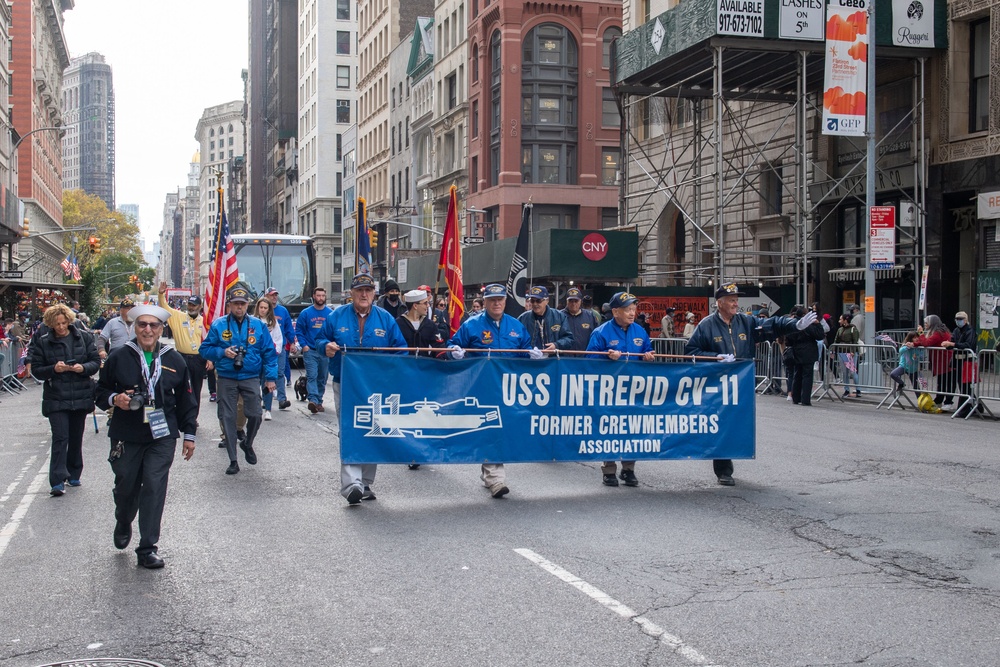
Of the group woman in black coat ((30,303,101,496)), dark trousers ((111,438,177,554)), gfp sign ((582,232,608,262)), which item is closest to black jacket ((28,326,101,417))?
woman in black coat ((30,303,101,496))

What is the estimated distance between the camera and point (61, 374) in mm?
10609

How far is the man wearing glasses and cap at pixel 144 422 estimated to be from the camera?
7359 mm

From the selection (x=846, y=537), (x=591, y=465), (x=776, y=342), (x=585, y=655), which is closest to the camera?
(x=585, y=655)

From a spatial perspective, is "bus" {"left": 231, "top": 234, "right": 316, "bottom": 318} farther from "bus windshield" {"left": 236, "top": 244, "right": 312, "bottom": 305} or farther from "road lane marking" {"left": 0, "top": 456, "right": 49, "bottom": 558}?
"road lane marking" {"left": 0, "top": 456, "right": 49, "bottom": 558}

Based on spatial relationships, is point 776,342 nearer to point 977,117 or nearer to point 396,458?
point 977,117

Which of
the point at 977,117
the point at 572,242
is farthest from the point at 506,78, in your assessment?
the point at 977,117

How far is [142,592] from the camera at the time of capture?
6.68 m

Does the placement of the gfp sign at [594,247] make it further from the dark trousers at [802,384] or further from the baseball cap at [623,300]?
the baseball cap at [623,300]

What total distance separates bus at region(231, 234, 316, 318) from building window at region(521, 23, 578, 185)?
25572mm

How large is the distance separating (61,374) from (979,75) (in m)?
25.1

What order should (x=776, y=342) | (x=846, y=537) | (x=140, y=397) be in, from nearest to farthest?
(x=140, y=397) → (x=846, y=537) → (x=776, y=342)

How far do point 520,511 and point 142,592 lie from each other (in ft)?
11.2

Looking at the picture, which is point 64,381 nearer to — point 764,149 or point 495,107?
point 764,149

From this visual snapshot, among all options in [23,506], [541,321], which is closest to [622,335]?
[541,321]
